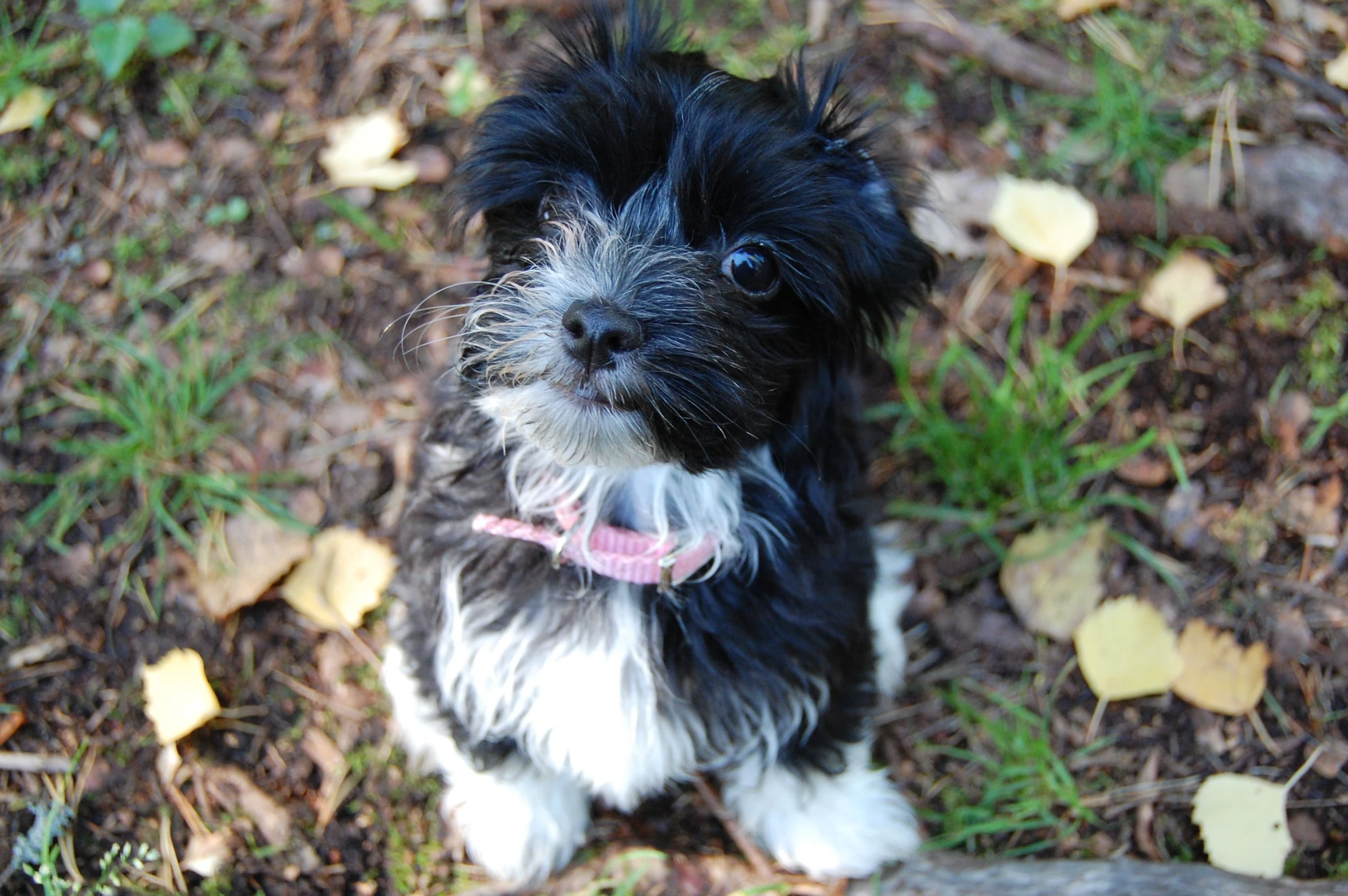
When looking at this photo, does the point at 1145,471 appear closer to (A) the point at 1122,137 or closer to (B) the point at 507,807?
(A) the point at 1122,137

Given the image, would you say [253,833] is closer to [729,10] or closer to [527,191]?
[527,191]

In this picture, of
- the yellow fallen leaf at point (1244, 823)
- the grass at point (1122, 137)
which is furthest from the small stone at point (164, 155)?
the yellow fallen leaf at point (1244, 823)

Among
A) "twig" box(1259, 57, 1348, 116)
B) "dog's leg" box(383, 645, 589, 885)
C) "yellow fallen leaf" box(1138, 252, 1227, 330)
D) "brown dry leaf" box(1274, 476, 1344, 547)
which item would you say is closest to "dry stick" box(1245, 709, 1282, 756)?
"brown dry leaf" box(1274, 476, 1344, 547)

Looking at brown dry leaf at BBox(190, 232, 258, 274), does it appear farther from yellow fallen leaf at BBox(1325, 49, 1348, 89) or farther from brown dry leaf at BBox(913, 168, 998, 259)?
yellow fallen leaf at BBox(1325, 49, 1348, 89)

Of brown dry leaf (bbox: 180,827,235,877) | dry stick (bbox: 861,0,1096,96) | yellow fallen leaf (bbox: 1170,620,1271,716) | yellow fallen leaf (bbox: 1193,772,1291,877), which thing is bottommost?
brown dry leaf (bbox: 180,827,235,877)

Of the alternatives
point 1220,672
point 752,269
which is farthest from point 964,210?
point 752,269

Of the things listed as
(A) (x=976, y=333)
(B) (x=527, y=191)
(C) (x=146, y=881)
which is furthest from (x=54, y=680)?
(A) (x=976, y=333)

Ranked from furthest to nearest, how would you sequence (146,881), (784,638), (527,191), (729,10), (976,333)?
(729,10), (976,333), (146,881), (784,638), (527,191)
